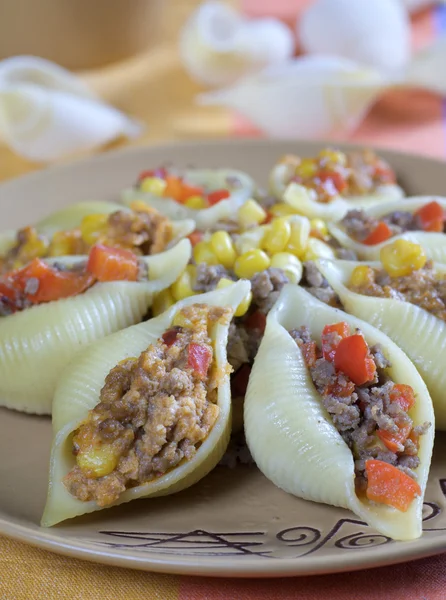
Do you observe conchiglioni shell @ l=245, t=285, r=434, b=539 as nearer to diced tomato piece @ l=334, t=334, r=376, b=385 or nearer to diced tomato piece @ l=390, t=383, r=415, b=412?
diced tomato piece @ l=390, t=383, r=415, b=412

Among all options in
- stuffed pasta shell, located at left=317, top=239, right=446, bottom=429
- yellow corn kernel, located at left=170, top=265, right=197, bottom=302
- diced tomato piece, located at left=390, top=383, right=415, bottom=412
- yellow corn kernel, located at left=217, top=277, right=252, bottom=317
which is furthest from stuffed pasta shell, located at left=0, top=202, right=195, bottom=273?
diced tomato piece, located at left=390, top=383, right=415, bottom=412

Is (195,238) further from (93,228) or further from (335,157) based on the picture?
(335,157)

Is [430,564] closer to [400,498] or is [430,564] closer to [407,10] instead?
[400,498]

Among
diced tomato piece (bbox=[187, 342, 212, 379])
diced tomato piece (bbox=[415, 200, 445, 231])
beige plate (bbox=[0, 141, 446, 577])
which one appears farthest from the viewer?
diced tomato piece (bbox=[415, 200, 445, 231])

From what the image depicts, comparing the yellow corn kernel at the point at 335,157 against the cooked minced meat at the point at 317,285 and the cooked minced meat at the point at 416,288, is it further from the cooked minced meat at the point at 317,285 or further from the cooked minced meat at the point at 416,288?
the cooked minced meat at the point at 416,288

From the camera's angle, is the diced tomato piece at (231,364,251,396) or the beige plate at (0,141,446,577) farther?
the diced tomato piece at (231,364,251,396)

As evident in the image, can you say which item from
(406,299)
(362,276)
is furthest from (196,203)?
(406,299)
